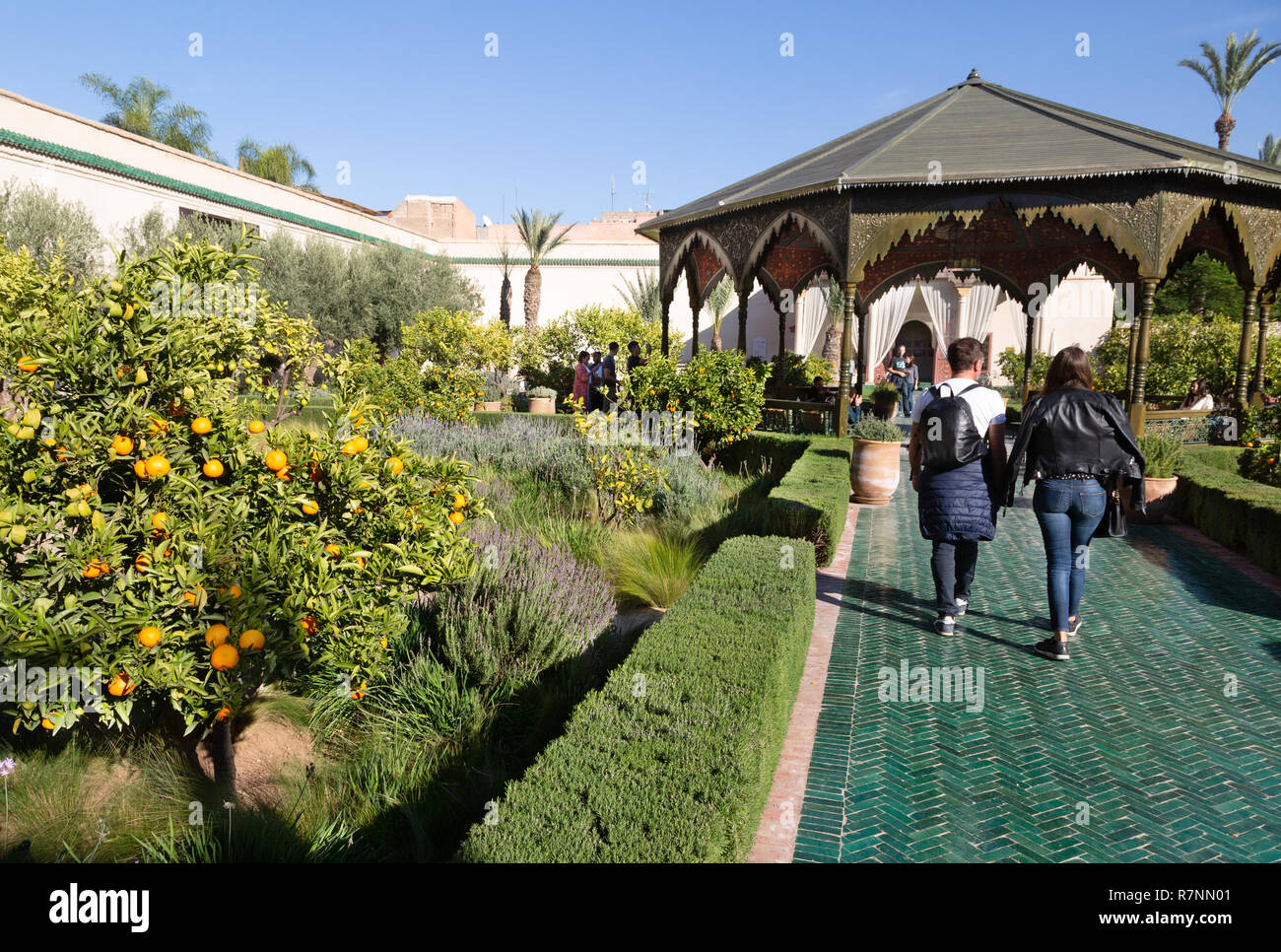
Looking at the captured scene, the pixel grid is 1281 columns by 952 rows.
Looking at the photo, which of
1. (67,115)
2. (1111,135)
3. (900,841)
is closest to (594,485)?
(900,841)

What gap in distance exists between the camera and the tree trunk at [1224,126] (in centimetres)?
3173

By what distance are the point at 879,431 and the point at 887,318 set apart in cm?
2340

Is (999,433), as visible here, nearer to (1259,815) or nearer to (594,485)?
(1259,815)

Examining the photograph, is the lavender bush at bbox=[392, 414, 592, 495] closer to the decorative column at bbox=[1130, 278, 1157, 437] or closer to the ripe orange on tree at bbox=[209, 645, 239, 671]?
the ripe orange on tree at bbox=[209, 645, 239, 671]

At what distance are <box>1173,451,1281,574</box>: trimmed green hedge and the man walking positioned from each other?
11.5 feet

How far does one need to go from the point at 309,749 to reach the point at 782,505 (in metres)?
4.27

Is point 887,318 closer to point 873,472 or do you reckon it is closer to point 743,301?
point 743,301

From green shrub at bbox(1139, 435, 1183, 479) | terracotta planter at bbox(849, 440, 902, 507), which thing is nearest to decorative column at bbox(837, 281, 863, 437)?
terracotta planter at bbox(849, 440, 902, 507)

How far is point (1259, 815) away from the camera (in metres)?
3.32

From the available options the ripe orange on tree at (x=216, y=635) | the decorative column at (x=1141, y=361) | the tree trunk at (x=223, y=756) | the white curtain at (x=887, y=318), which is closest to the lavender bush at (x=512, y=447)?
the tree trunk at (x=223, y=756)

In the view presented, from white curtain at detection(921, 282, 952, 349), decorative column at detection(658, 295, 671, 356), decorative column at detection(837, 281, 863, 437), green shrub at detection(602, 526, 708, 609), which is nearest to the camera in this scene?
green shrub at detection(602, 526, 708, 609)

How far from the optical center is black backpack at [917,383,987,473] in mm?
5105

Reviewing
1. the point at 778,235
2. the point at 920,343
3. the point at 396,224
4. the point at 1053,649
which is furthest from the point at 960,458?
the point at 396,224

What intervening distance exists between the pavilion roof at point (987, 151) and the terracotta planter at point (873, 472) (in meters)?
4.02
